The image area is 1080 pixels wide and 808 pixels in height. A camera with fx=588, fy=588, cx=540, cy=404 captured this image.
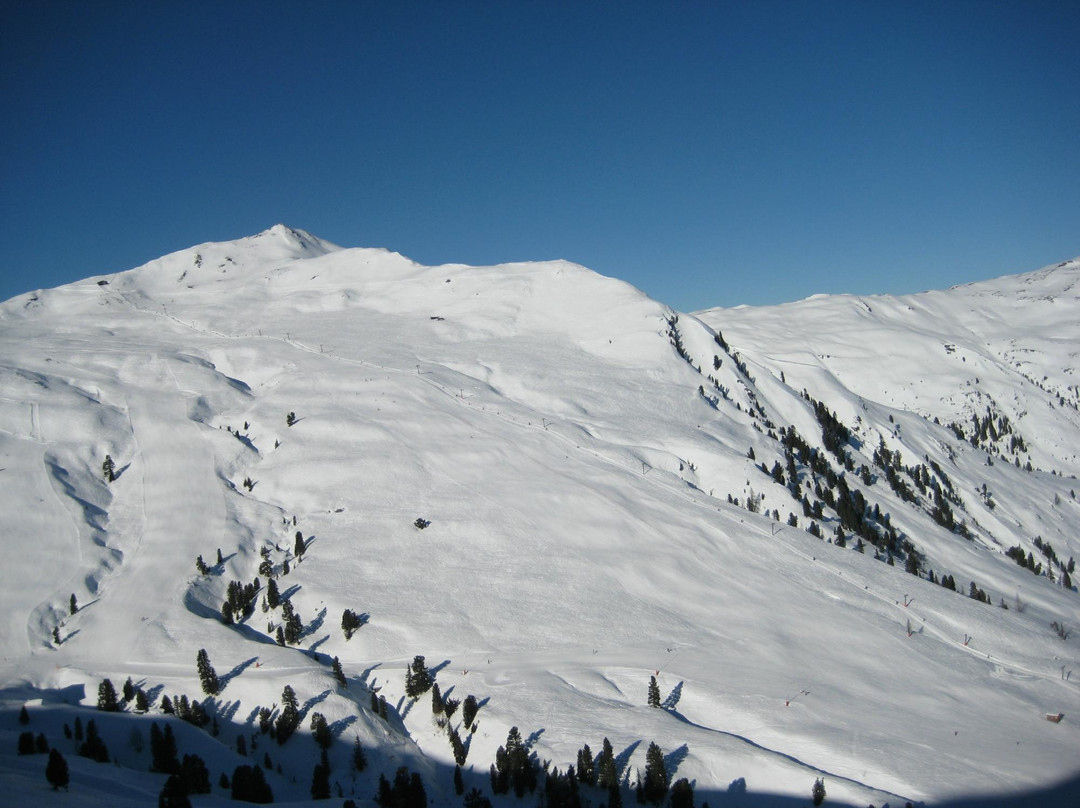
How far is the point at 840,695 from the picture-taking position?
37.5 m

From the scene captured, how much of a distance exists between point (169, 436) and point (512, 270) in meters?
87.9

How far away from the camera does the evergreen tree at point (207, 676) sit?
3197 centimetres

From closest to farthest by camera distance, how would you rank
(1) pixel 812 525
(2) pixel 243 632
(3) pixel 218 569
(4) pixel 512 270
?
(2) pixel 243 632, (3) pixel 218 569, (1) pixel 812 525, (4) pixel 512 270

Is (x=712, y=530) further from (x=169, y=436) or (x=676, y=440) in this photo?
(x=169, y=436)

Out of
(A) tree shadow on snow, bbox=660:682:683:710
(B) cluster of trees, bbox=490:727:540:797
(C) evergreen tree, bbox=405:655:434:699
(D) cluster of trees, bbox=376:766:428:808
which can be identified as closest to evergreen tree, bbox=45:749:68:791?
(D) cluster of trees, bbox=376:766:428:808

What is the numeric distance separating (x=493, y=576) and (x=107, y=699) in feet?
81.7

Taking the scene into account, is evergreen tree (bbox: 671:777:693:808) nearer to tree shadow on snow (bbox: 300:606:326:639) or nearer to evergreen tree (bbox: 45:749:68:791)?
evergreen tree (bbox: 45:749:68:791)

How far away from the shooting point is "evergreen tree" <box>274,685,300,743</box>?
29.2 metres

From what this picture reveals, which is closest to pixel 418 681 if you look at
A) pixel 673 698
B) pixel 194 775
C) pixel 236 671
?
pixel 236 671

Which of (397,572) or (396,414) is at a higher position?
(396,414)

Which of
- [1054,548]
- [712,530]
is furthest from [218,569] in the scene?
[1054,548]

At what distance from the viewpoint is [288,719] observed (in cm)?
2930

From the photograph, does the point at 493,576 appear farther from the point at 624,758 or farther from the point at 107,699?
the point at 107,699

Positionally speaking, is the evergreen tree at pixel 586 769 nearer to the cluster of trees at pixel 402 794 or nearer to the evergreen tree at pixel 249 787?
the cluster of trees at pixel 402 794
